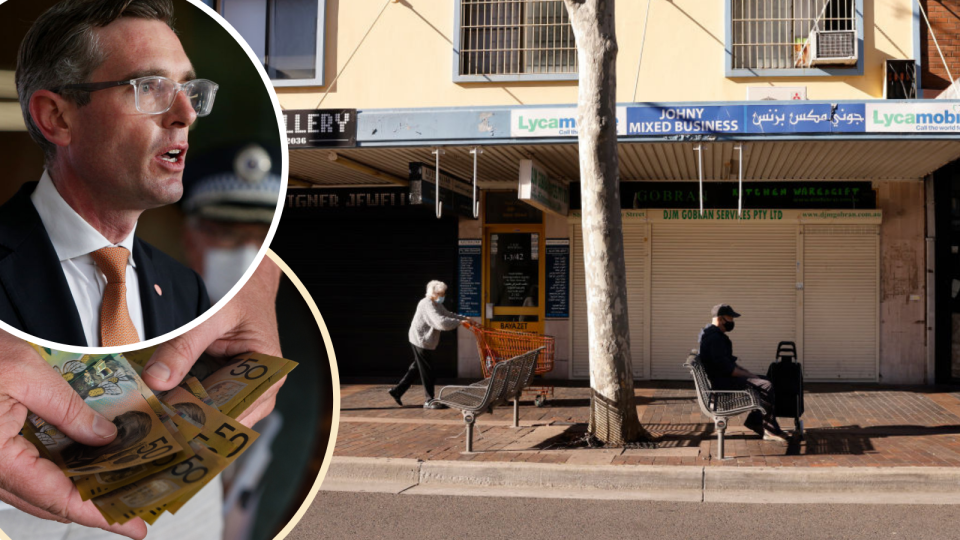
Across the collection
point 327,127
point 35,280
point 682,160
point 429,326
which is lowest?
point 429,326

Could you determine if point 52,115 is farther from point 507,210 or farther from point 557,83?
point 507,210

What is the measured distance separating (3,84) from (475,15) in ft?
43.3

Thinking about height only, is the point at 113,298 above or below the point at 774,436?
above

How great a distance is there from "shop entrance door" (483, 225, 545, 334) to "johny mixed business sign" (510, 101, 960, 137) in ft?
12.7

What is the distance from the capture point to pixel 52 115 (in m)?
1.05

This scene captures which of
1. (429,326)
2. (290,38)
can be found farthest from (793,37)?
(290,38)

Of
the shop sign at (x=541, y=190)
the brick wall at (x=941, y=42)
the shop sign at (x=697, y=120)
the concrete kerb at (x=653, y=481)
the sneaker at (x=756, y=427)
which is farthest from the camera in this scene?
the brick wall at (x=941, y=42)

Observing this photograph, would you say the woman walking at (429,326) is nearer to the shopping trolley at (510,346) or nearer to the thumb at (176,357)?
the shopping trolley at (510,346)

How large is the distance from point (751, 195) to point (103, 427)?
13672mm

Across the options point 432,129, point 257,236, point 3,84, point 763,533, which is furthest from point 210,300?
point 432,129

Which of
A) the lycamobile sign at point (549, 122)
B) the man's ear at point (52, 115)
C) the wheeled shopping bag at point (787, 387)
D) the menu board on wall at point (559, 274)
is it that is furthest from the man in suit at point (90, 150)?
the menu board on wall at point (559, 274)

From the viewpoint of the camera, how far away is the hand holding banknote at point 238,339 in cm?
123

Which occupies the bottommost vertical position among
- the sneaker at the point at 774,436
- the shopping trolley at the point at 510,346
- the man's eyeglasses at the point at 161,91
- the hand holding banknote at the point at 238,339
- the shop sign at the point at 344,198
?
the sneaker at the point at 774,436

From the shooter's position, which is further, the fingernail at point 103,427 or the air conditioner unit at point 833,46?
the air conditioner unit at point 833,46
